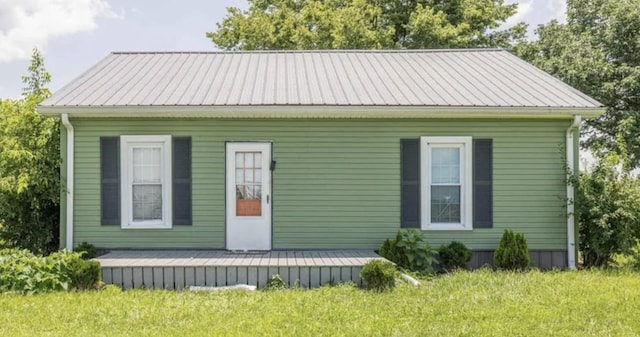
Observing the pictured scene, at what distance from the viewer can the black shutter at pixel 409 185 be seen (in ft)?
25.4

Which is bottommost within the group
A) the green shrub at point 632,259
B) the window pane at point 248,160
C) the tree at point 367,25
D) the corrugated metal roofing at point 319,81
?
the green shrub at point 632,259

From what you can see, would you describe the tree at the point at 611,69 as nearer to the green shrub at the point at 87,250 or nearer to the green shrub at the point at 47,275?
the green shrub at the point at 87,250

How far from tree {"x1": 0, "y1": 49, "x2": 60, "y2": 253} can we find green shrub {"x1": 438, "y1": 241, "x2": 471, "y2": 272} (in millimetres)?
6087

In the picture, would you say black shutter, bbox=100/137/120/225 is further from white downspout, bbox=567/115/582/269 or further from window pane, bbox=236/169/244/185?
white downspout, bbox=567/115/582/269

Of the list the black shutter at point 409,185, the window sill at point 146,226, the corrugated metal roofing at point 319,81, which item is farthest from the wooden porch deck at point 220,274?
the corrugated metal roofing at point 319,81

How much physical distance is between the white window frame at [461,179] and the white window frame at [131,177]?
13.1ft

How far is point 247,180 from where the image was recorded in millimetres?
7742

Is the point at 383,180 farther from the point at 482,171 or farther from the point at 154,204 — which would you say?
the point at 154,204

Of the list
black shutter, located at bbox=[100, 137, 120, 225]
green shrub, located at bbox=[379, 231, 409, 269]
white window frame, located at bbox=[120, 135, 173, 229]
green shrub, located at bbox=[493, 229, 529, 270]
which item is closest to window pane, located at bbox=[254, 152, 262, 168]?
white window frame, located at bbox=[120, 135, 173, 229]

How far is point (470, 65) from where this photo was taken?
9.76 metres

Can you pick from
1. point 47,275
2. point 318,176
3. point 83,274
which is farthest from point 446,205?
point 47,275

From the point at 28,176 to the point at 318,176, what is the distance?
14.6ft

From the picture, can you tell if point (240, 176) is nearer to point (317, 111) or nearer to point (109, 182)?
point (317, 111)

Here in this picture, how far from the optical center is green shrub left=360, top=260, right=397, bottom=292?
594cm
